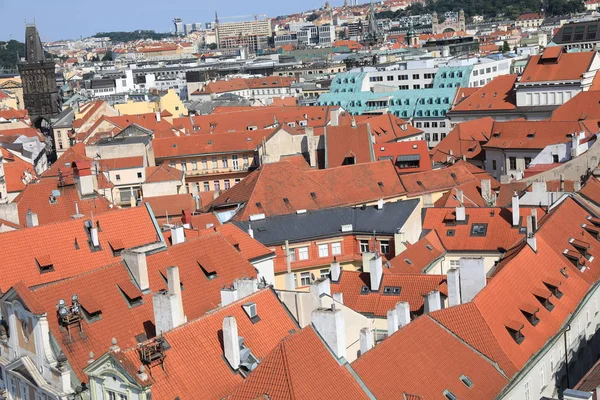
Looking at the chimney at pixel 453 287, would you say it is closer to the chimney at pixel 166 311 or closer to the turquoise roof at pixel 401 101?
the chimney at pixel 166 311

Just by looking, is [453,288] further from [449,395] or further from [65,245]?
[65,245]

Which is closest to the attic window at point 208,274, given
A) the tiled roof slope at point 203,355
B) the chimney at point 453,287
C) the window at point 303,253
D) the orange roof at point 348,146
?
the tiled roof slope at point 203,355

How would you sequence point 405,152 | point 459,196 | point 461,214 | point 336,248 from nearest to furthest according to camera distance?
→ point 461,214
point 336,248
point 459,196
point 405,152

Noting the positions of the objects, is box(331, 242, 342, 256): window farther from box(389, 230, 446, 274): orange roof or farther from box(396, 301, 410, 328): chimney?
box(396, 301, 410, 328): chimney

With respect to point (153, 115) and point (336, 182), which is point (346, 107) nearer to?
point (153, 115)

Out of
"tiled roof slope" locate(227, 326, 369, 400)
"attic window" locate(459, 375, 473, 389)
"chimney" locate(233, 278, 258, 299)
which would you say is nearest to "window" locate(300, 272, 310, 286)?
"chimney" locate(233, 278, 258, 299)

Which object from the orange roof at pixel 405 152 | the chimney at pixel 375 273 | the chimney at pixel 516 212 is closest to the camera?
the chimney at pixel 375 273

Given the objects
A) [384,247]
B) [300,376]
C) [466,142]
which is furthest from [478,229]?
[466,142]
